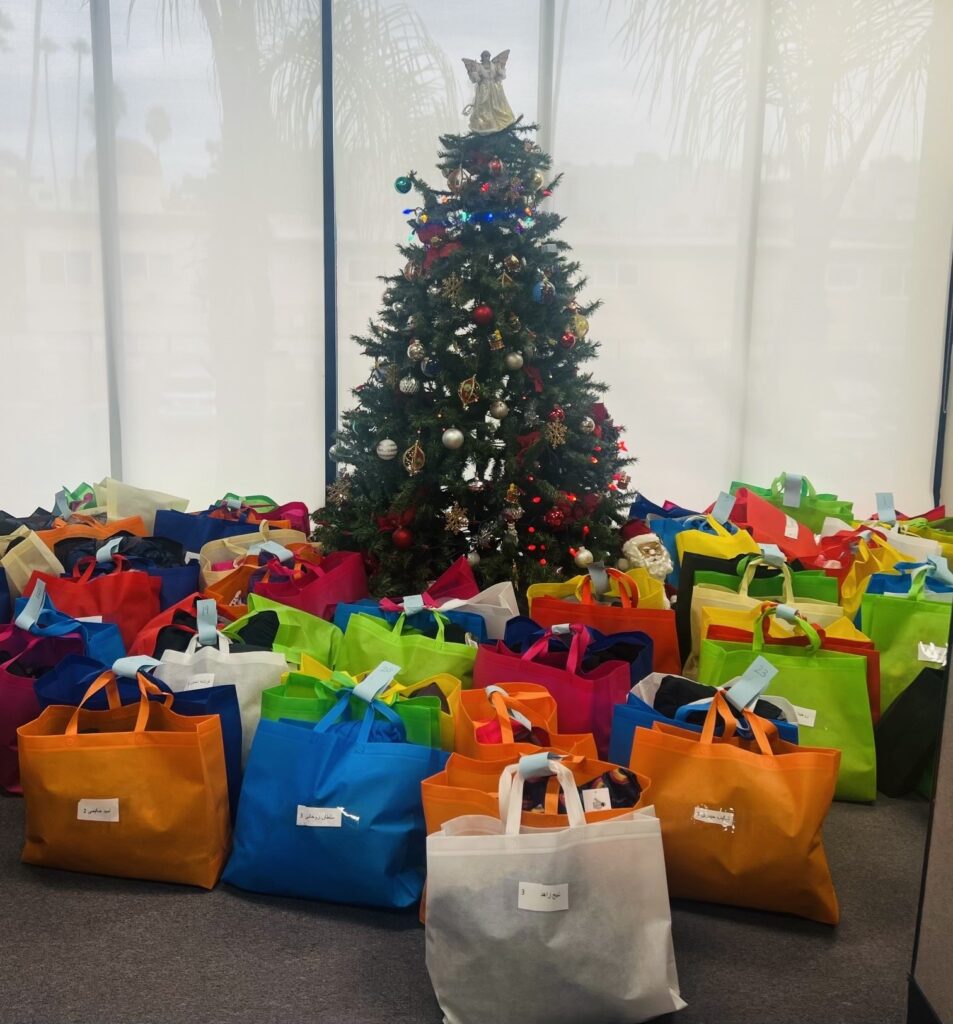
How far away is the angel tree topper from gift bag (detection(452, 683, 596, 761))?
1950mm

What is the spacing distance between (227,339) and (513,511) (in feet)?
7.33

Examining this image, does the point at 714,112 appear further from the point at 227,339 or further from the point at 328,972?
the point at 328,972

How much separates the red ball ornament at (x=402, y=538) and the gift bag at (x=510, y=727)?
114cm

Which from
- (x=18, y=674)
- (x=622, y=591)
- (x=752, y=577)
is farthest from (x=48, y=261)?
(x=752, y=577)

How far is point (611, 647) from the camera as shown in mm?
2336

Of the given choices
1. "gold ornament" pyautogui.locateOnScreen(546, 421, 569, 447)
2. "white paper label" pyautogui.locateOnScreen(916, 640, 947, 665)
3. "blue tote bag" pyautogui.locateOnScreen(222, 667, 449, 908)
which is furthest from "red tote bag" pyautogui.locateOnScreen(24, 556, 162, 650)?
"white paper label" pyautogui.locateOnScreen(916, 640, 947, 665)

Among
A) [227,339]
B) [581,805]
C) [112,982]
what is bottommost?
[112,982]

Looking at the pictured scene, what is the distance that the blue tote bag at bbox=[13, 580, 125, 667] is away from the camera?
2420mm

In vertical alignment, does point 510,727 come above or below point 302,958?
above

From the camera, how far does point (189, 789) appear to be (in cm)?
189

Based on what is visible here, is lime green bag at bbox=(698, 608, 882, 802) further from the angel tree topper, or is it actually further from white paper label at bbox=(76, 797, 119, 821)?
the angel tree topper

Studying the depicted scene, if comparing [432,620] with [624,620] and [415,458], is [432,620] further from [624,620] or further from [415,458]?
[415,458]

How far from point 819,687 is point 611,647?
497 mm

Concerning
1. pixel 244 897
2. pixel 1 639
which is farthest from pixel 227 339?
pixel 244 897
